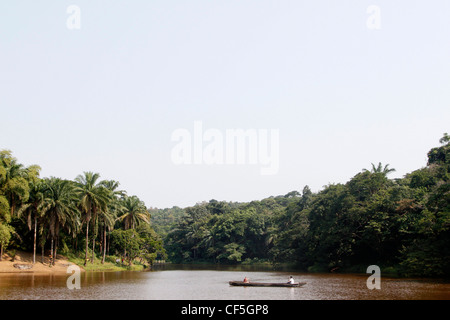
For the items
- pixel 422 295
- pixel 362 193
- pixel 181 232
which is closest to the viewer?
pixel 422 295

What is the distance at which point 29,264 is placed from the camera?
2324 inches

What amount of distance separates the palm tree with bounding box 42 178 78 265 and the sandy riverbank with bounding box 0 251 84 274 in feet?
5.18

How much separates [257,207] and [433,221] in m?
97.9

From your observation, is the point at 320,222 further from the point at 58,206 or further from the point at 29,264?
the point at 29,264

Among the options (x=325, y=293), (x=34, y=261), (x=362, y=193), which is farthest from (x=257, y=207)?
(x=325, y=293)

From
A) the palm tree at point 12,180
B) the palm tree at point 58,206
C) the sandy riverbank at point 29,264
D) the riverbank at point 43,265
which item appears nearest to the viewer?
the palm tree at point 12,180

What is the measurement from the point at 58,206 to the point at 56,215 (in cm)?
168

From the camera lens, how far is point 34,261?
59406 millimetres

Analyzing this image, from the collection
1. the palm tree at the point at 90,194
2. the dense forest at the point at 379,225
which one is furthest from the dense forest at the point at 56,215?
the dense forest at the point at 379,225

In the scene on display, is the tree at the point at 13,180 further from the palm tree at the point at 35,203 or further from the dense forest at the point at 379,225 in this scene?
the dense forest at the point at 379,225

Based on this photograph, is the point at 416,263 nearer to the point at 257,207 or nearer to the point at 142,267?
the point at 142,267

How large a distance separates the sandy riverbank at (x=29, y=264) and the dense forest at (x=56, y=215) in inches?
34.7

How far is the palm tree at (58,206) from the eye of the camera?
5878cm

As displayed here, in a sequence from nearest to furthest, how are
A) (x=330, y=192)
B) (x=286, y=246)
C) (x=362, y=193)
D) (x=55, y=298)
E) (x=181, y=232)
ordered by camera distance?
(x=55, y=298), (x=362, y=193), (x=330, y=192), (x=286, y=246), (x=181, y=232)
